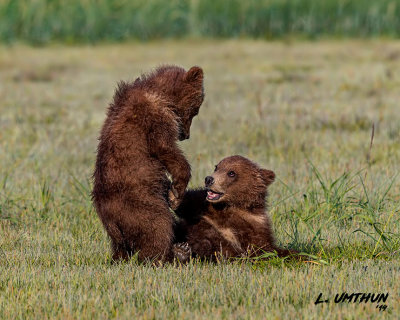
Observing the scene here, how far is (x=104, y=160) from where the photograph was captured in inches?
219

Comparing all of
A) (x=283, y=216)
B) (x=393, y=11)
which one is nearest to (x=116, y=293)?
(x=283, y=216)

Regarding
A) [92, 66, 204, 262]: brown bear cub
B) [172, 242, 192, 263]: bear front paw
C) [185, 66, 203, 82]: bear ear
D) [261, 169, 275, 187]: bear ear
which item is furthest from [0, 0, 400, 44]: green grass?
[172, 242, 192, 263]: bear front paw

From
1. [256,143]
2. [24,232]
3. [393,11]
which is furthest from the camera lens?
[393,11]

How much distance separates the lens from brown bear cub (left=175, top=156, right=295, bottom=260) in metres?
5.88

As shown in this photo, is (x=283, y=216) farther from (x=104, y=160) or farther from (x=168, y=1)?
(x=168, y=1)

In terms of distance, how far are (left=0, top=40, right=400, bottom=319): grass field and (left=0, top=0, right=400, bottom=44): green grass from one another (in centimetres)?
288

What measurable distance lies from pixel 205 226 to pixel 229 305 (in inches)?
52.5

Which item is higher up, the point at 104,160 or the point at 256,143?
the point at 104,160

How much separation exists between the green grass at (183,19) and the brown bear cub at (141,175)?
64.0 feet

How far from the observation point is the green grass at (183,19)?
24.3 meters

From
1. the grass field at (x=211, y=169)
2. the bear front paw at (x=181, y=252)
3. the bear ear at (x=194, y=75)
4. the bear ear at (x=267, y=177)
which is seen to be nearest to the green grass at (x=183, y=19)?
the grass field at (x=211, y=169)

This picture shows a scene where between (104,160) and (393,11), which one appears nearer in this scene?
(104,160)

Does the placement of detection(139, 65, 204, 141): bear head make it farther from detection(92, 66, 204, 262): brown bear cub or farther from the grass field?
the grass field

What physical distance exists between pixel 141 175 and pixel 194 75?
0.99 m
